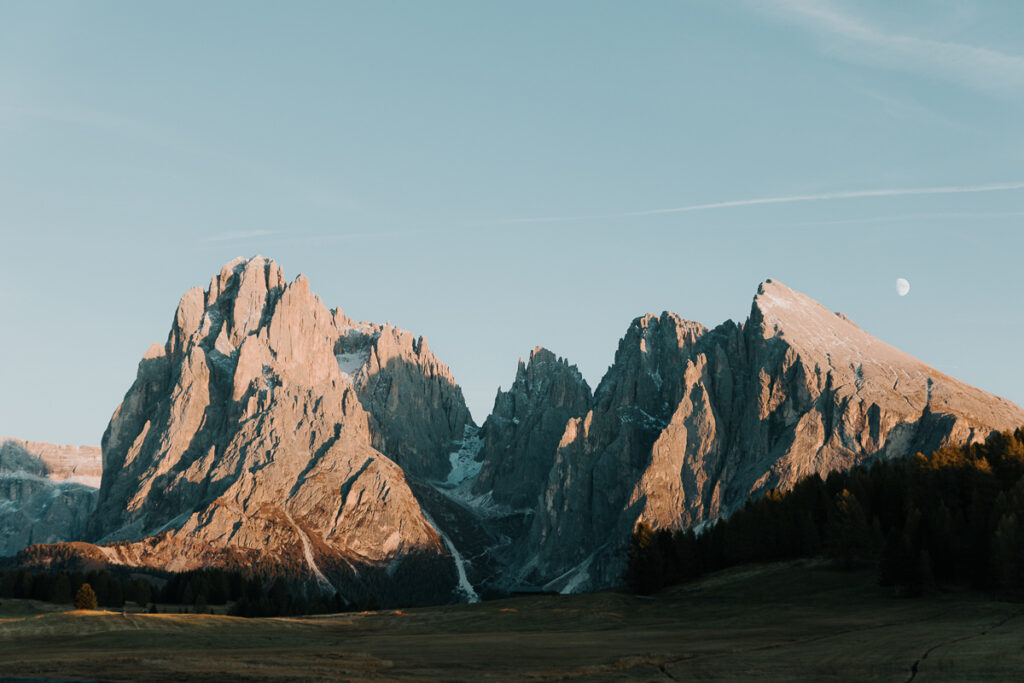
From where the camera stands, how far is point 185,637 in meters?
83.9

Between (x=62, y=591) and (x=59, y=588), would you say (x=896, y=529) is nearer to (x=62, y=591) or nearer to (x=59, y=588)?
(x=62, y=591)

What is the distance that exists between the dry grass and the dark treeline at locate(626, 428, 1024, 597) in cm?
478

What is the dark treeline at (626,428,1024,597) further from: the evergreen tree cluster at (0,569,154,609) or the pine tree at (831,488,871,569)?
the evergreen tree cluster at (0,569,154,609)

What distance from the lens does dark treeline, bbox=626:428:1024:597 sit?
100m

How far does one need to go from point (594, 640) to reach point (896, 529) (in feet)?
149

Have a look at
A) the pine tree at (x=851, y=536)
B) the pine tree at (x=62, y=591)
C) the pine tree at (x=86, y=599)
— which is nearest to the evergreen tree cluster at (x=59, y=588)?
the pine tree at (x=62, y=591)

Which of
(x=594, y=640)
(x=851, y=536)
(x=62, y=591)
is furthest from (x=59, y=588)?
(x=851, y=536)

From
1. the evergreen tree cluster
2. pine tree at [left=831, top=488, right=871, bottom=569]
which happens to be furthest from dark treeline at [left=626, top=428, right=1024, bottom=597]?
the evergreen tree cluster

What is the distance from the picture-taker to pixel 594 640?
76.5 m

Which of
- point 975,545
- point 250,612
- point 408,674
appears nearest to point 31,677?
point 408,674

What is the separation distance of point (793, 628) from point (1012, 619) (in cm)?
1713

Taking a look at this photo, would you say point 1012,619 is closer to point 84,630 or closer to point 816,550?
point 816,550

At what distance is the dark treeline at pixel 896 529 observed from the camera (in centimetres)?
10012

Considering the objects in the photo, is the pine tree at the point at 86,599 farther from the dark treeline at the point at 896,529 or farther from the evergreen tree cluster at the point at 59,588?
the dark treeline at the point at 896,529
